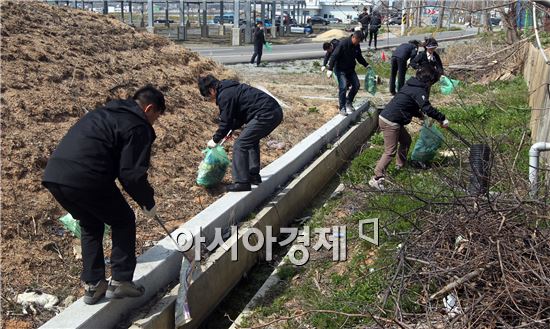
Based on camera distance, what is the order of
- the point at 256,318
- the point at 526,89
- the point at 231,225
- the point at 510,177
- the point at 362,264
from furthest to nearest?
the point at 526,89
the point at 231,225
the point at 362,264
the point at 256,318
the point at 510,177

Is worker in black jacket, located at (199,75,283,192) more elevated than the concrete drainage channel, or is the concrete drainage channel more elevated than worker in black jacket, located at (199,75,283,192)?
worker in black jacket, located at (199,75,283,192)

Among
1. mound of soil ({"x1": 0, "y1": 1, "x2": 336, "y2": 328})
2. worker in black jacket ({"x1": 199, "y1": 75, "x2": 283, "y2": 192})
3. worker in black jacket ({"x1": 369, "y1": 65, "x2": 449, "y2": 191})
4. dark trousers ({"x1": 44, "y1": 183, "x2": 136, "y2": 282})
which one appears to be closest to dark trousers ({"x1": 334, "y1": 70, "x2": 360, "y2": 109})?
mound of soil ({"x1": 0, "y1": 1, "x2": 336, "y2": 328})

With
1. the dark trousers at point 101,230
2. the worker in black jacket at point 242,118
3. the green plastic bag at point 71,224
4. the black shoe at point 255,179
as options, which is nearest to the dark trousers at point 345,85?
the worker in black jacket at point 242,118

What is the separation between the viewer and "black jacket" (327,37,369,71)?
1017 centimetres

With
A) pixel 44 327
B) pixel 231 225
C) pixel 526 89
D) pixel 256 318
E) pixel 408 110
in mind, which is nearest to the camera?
pixel 44 327

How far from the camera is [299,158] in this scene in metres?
7.56

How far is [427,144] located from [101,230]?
5122 millimetres

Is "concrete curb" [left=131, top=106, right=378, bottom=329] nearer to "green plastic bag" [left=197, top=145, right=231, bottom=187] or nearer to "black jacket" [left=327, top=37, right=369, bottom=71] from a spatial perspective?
"green plastic bag" [left=197, top=145, right=231, bottom=187]

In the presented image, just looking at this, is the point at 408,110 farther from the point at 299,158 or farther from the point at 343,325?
the point at 343,325

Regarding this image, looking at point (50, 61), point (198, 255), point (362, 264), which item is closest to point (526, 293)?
point (362, 264)

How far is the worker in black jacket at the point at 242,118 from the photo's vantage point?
5.90 m

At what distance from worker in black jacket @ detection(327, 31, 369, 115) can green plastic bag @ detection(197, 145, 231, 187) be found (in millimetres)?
4134

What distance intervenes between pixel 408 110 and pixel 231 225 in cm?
300

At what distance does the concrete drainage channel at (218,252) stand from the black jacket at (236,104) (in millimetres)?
737
